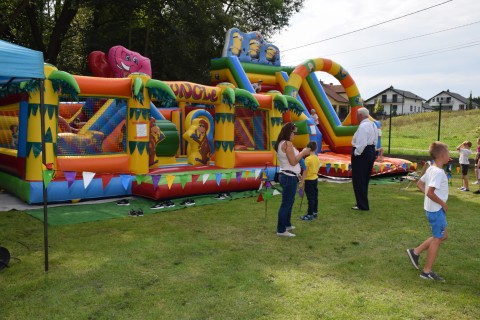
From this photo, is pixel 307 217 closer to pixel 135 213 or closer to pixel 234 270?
pixel 234 270

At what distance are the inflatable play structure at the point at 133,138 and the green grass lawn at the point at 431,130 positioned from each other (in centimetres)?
1233

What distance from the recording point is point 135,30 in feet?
71.6

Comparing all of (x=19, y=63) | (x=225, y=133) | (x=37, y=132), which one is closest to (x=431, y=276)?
(x=19, y=63)

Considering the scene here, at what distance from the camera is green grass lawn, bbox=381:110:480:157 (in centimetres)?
2334

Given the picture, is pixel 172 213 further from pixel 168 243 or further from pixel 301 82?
pixel 301 82

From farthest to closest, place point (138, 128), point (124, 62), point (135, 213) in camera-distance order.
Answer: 1. point (124, 62)
2. point (138, 128)
3. point (135, 213)

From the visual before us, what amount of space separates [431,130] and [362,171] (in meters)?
23.9

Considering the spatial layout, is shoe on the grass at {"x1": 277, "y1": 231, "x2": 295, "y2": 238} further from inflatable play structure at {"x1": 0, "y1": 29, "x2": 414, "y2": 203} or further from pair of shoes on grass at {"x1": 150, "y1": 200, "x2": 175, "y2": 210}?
pair of shoes on grass at {"x1": 150, "y1": 200, "x2": 175, "y2": 210}

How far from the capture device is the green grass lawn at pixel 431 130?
23.3 meters

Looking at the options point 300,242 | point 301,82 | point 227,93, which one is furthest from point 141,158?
point 301,82

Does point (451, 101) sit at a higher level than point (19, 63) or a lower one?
higher

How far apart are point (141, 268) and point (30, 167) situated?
13.6 ft

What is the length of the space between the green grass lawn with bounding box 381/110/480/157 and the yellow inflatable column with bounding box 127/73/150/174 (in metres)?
16.9

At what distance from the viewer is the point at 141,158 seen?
27.1ft
